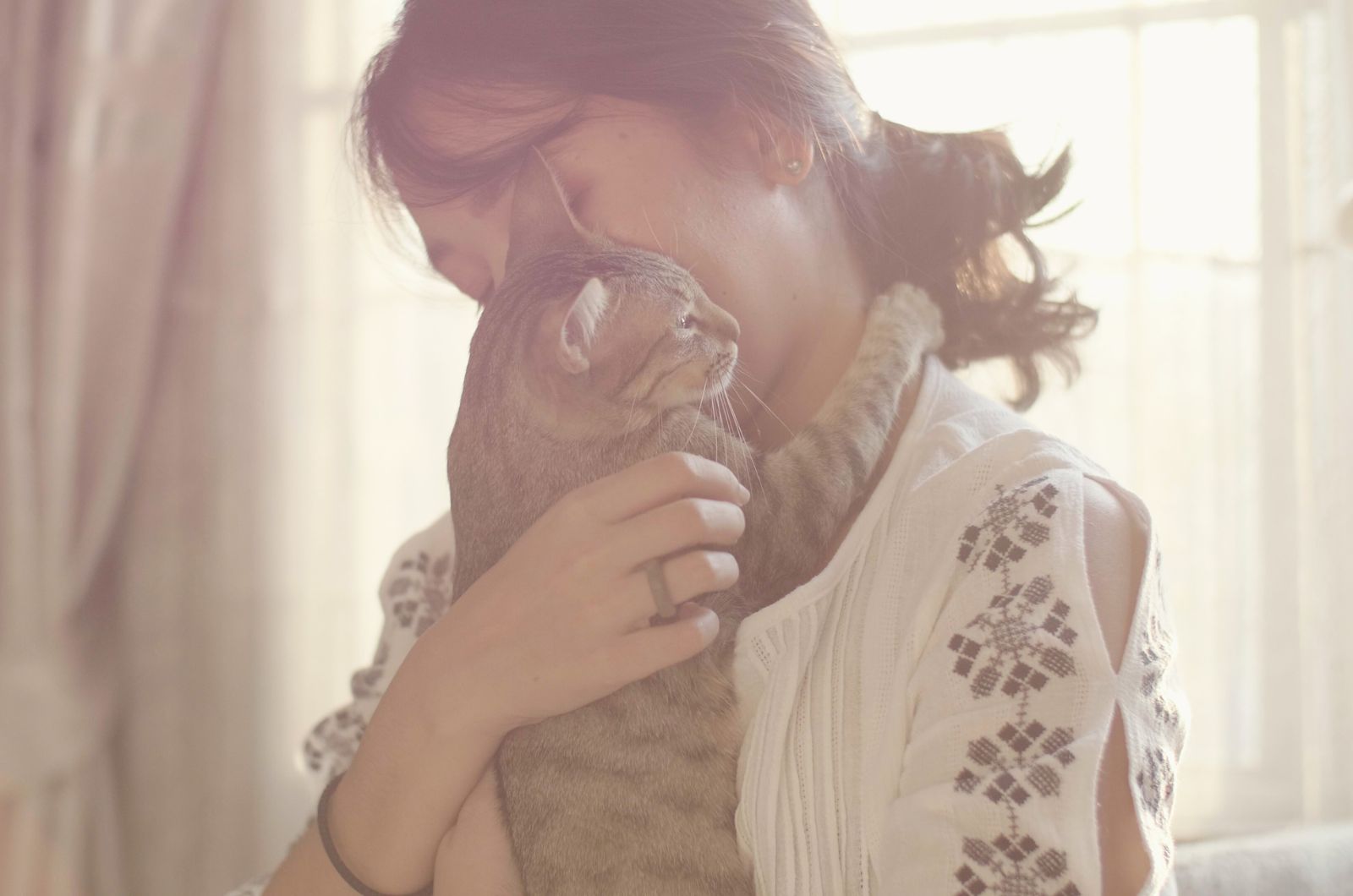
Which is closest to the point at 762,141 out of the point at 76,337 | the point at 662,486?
the point at 662,486

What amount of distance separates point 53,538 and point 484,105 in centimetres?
156

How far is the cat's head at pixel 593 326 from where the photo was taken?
0.75m

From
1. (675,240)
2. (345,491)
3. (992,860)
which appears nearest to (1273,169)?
(675,240)

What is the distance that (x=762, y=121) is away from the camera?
0.76m

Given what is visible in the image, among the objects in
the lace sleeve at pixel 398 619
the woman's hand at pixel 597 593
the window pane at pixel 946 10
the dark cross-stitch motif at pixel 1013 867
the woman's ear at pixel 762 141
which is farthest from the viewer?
the window pane at pixel 946 10

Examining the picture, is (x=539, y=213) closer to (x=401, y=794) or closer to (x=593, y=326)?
(x=593, y=326)

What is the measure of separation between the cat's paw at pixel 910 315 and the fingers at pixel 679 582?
280mm

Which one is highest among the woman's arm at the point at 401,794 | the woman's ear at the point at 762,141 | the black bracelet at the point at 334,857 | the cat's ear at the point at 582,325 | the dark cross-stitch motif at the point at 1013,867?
the woman's ear at the point at 762,141

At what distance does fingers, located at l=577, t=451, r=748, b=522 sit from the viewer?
0.67 meters

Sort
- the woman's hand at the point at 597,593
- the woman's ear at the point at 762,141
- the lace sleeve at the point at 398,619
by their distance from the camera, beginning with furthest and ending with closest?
the lace sleeve at the point at 398,619 → the woman's ear at the point at 762,141 → the woman's hand at the point at 597,593

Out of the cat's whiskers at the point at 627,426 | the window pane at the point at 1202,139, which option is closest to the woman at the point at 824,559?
the cat's whiskers at the point at 627,426

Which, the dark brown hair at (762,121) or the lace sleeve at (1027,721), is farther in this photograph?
the dark brown hair at (762,121)

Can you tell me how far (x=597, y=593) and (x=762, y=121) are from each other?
381 mm

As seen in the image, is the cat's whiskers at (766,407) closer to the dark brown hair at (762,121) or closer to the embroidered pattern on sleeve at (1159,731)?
the dark brown hair at (762,121)
